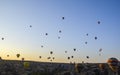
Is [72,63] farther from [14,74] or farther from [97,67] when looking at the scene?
[14,74]

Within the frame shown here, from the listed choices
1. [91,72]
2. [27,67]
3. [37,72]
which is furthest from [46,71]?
[91,72]

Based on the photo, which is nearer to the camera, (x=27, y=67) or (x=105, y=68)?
(x=105, y=68)

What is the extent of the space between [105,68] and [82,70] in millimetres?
3975

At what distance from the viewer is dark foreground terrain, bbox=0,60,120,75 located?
4579 cm

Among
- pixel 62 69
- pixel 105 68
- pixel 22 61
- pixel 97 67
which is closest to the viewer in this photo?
pixel 105 68

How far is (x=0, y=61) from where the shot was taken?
54469 millimetres

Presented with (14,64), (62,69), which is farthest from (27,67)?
(62,69)

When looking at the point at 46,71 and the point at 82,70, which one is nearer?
the point at 82,70

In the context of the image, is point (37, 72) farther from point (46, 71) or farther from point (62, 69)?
point (62, 69)

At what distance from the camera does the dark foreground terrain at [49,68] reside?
45.8 meters

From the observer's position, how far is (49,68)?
175ft

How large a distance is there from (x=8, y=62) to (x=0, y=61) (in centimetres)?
171

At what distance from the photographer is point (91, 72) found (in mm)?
45562

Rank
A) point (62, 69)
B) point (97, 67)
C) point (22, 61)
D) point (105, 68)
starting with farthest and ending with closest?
point (22, 61)
point (62, 69)
point (97, 67)
point (105, 68)
